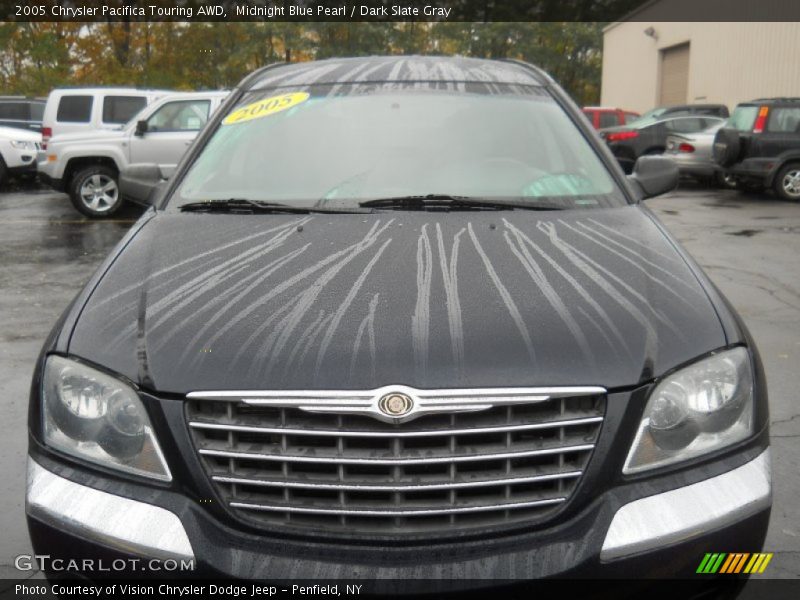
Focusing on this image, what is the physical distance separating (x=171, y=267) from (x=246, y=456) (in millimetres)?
838

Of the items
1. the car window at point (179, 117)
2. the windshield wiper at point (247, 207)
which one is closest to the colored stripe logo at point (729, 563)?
the windshield wiper at point (247, 207)

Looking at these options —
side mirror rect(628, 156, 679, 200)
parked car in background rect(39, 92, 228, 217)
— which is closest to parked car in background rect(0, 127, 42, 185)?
parked car in background rect(39, 92, 228, 217)

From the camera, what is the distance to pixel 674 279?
2520 millimetres

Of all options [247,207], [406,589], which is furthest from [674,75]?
[406,589]

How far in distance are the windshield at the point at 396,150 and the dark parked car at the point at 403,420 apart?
71 cm

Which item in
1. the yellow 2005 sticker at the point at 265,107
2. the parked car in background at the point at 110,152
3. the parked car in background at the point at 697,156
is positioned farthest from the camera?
the parked car in background at the point at 697,156

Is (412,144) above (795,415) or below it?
above

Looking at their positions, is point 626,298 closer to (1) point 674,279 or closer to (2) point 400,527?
(1) point 674,279

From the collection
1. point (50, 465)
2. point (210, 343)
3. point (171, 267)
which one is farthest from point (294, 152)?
point (50, 465)

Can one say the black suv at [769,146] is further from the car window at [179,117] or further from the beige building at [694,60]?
the car window at [179,117]

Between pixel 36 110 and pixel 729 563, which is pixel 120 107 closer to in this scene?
pixel 36 110

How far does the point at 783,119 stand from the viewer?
46.6 feet

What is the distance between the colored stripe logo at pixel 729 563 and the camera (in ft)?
6.66

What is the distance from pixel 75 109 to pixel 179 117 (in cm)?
354
